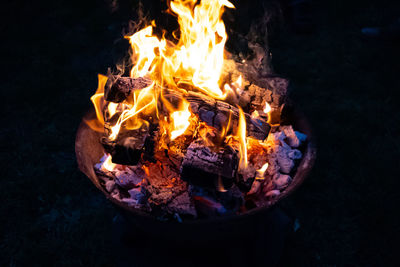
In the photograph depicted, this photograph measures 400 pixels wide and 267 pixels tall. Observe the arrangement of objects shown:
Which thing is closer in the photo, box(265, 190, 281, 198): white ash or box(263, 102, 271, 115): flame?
box(265, 190, 281, 198): white ash

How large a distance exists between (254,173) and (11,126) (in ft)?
11.5

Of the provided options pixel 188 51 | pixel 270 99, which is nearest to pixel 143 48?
pixel 188 51

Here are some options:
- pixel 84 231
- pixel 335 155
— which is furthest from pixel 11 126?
pixel 335 155

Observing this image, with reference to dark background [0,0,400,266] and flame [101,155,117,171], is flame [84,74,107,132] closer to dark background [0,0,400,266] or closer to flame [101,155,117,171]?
flame [101,155,117,171]

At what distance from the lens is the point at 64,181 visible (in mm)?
3443

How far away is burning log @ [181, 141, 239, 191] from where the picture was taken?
186 centimetres

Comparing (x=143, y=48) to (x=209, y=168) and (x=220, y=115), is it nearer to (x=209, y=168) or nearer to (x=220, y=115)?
(x=220, y=115)

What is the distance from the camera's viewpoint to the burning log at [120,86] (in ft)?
7.58

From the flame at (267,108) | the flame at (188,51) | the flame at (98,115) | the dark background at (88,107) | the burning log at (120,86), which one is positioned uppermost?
the flame at (188,51)

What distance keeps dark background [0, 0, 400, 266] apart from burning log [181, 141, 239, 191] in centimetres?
151

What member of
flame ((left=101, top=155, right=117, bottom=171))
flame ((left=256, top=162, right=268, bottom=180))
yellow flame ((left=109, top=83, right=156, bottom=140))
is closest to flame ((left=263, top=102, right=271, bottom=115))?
flame ((left=256, top=162, right=268, bottom=180))

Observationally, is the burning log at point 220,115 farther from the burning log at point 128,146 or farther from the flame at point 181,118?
the burning log at point 128,146

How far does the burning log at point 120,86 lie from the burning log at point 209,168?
0.74m

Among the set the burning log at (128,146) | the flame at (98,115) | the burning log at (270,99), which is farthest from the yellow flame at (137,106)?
the burning log at (270,99)
